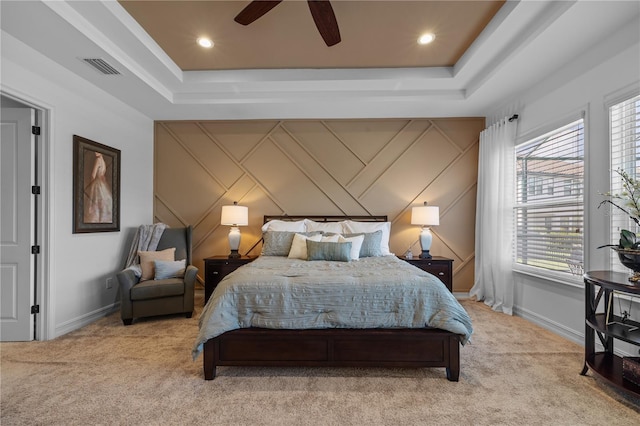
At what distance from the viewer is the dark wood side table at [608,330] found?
1932 millimetres

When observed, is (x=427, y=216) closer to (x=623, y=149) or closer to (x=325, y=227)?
(x=325, y=227)

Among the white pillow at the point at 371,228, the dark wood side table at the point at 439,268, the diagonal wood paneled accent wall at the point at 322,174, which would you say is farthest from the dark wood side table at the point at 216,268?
the dark wood side table at the point at 439,268

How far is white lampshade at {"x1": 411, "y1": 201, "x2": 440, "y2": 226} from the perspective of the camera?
4.16m

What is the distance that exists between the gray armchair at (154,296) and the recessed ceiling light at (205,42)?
250 cm

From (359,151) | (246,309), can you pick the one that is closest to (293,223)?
(359,151)

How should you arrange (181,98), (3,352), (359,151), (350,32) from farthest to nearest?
(359,151) < (181,98) < (350,32) < (3,352)

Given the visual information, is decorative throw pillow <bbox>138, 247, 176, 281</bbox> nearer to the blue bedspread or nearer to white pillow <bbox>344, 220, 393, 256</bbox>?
the blue bedspread

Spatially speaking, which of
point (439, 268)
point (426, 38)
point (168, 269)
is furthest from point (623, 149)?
point (168, 269)

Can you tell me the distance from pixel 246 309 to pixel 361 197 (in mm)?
2772

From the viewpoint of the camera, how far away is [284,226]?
420 cm

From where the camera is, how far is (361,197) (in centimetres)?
458

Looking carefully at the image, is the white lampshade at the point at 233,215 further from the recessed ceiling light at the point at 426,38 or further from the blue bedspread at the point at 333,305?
the recessed ceiling light at the point at 426,38

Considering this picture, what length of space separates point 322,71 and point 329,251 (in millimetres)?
2152

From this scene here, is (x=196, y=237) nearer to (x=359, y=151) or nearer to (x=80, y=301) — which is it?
(x=80, y=301)
